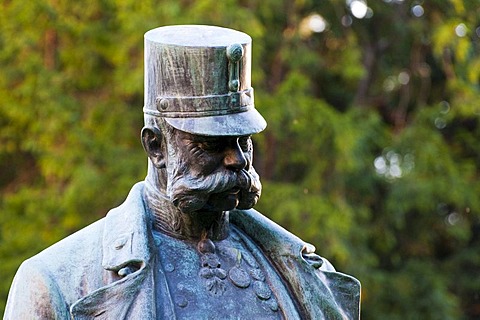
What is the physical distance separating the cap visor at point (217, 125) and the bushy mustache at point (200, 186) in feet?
0.47

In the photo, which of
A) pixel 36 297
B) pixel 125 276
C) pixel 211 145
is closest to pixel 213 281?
pixel 125 276

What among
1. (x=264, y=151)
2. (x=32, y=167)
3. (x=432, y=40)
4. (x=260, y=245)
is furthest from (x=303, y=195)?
(x=260, y=245)

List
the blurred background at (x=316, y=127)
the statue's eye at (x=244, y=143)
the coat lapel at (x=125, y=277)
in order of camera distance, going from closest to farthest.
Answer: the coat lapel at (x=125, y=277)
the statue's eye at (x=244, y=143)
the blurred background at (x=316, y=127)

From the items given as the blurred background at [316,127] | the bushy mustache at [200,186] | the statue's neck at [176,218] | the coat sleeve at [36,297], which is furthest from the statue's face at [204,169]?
the blurred background at [316,127]

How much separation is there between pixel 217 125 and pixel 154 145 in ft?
0.83

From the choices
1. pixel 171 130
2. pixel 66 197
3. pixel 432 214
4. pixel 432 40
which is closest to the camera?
pixel 171 130

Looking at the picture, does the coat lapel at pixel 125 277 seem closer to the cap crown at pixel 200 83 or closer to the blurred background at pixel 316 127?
the cap crown at pixel 200 83

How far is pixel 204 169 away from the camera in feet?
16.9

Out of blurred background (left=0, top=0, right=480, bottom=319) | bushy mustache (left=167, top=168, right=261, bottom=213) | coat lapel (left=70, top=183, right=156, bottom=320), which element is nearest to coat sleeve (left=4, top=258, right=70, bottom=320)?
coat lapel (left=70, top=183, right=156, bottom=320)

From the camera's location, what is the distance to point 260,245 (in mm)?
5496

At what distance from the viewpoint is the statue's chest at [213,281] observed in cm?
521

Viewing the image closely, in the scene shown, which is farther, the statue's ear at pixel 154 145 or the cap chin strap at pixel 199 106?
the statue's ear at pixel 154 145

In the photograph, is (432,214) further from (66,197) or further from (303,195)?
(66,197)

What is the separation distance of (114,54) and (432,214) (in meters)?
4.10
